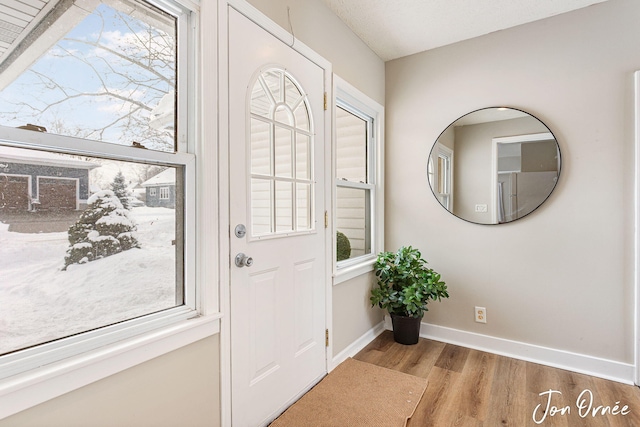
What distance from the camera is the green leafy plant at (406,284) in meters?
2.43

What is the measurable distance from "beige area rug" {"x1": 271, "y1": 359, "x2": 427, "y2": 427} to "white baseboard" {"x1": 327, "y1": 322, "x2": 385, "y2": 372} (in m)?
0.05

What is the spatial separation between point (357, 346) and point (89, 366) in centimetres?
189

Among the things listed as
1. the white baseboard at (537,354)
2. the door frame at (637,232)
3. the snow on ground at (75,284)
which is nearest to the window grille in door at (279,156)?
the snow on ground at (75,284)

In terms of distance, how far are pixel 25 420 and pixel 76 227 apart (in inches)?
21.4

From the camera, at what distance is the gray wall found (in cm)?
206

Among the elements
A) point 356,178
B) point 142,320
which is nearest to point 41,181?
point 142,320

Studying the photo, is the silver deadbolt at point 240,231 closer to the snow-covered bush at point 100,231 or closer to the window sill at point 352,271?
the snow-covered bush at point 100,231

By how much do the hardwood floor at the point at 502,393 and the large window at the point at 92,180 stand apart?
1.56 m

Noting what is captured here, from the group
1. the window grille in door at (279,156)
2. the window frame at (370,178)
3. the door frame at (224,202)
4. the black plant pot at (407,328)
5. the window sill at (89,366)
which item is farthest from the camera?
the black plant pot at (407,328)

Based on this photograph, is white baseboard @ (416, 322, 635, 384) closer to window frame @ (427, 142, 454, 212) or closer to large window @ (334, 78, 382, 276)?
large window @ (334, 78, 382, 276)

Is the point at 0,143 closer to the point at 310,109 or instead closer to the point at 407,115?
the point at 310,109

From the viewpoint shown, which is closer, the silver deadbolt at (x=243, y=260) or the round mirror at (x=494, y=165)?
the silver deadbolt at (x=243, y=260)

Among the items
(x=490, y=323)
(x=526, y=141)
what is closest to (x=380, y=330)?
(x=490, y=323)

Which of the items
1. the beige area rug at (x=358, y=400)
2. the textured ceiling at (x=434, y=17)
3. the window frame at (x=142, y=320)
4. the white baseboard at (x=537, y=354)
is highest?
the textured ceiling at (x=434, y=17)
